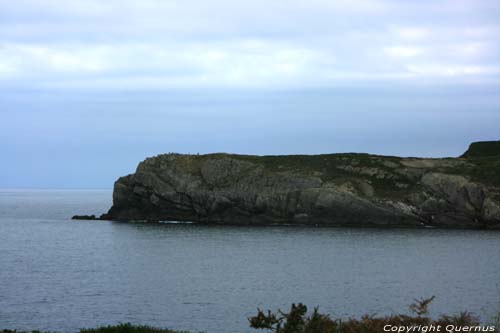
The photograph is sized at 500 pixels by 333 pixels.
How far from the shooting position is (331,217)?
117688mm

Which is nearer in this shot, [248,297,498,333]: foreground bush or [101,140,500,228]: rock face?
[248,297,498,333]: foreground bush

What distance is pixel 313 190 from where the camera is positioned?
118 m

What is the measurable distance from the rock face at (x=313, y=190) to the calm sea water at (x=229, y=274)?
6797 millimetres

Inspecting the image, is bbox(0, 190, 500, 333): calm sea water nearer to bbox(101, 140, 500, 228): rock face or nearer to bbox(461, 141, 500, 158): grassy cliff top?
bbox(101, 140, 500, 228): rock face

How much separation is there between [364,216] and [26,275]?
65882 millimetres

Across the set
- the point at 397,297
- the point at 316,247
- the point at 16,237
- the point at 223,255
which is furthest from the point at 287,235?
the point at 397,297

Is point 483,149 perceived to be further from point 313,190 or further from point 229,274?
point 229,274

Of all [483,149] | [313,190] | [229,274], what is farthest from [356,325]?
[483,149]

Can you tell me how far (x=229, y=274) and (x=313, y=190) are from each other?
54.5 meters

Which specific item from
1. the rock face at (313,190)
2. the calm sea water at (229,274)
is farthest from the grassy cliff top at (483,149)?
the calm sea water at (229,274)

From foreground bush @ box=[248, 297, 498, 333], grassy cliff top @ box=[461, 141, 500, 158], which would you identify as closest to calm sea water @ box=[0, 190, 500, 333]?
foreground bush @ box=[248, 297, 498, 333]

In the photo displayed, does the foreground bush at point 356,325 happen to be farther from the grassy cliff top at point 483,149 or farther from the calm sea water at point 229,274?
the grassy cliff top at point 483,149

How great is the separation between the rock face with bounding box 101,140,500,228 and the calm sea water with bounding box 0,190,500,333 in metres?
6.80

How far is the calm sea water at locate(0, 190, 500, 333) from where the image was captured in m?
46.3
